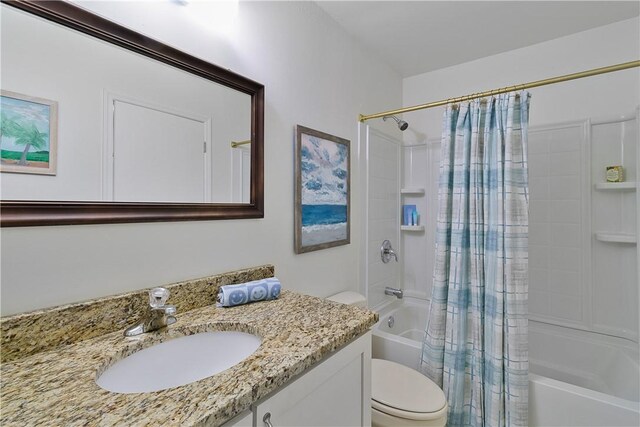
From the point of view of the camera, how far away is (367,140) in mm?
2152

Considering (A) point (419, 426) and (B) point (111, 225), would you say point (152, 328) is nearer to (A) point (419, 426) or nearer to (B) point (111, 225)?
(B) point (111, 225)

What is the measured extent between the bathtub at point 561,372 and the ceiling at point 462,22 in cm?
199

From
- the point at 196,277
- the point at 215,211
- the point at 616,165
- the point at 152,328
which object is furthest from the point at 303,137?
the point at 616,165

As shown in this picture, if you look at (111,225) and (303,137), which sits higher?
(303,137)

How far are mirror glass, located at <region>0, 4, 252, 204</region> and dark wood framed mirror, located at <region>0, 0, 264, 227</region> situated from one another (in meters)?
0.02

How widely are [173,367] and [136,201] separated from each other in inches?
20.2

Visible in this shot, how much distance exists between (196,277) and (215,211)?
0.26m

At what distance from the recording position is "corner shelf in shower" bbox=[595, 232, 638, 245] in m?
1.81

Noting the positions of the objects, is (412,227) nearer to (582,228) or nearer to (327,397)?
(582,228)

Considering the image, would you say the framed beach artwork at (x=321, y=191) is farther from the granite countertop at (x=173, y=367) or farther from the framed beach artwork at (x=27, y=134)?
the framed beach artwork at (x=27, y=134)

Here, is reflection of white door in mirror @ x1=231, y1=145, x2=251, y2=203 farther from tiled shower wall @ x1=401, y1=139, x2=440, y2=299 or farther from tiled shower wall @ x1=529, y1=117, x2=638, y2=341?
tiled shower wall @ x1=529, y1=117, x2=638, y2=341

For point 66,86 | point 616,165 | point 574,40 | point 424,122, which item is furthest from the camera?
point 424,122

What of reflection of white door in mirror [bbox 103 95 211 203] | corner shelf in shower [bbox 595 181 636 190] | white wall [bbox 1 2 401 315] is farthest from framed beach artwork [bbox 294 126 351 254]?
corner shelf in shower [bbox 595 181 636 190]

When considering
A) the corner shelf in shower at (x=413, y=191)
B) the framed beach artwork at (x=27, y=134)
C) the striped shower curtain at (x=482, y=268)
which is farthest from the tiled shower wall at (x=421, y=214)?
the framed beach artwork at (x=27, y=134)
